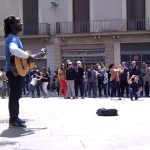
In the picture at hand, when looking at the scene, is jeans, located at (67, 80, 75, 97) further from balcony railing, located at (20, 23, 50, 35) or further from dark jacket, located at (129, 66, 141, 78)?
balcony railing, located at (20, 23, 50, 35)

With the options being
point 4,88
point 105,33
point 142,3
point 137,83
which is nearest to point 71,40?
point 105,33

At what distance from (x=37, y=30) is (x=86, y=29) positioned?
12.3 ft

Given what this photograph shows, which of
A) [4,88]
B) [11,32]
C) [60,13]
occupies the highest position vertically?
[60,13]

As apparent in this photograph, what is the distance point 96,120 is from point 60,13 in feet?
61.7

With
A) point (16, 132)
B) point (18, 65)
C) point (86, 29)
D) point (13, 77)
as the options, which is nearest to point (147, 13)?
point (86, 29)

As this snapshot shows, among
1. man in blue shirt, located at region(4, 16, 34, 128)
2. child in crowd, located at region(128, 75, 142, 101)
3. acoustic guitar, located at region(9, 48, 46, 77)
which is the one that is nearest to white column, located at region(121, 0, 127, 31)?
child in crowd, located at region(128, 75, 142, 101)

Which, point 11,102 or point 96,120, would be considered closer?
point 11,102

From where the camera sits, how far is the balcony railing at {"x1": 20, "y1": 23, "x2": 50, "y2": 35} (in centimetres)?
2553

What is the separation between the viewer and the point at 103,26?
24.9 m

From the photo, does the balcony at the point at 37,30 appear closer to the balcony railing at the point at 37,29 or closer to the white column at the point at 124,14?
the balcony railing at the point at 37,29

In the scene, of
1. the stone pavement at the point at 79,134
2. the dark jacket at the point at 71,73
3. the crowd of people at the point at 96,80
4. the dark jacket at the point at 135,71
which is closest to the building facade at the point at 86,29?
the crowd of people at the point at 96,80

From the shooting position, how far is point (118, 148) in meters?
4.97

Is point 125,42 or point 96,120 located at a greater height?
point 125,42

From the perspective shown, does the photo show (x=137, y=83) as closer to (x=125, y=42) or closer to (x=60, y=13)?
(x=125, y=42)
